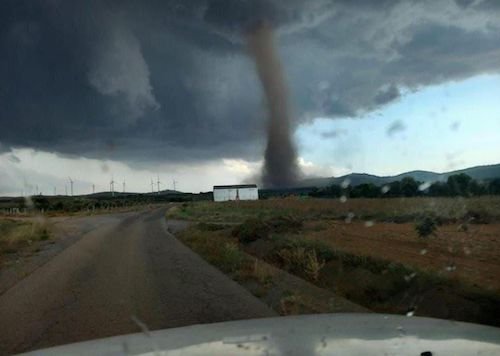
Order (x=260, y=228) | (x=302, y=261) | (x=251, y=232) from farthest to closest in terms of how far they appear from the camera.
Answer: (x=260, y=228), (x=251, y=232), (x=302, y=261)

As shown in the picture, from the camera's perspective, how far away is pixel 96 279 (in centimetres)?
1445

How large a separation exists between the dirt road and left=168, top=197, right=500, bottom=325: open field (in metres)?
1.71

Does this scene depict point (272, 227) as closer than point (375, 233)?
No

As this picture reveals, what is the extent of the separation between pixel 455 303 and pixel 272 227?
20.1 metres

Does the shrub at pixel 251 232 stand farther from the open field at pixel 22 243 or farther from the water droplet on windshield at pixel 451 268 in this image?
the water droplet on windshield at pixel 451 268

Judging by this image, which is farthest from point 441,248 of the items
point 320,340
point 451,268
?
point 320,340

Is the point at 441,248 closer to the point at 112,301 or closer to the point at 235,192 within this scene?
the point at 112,301

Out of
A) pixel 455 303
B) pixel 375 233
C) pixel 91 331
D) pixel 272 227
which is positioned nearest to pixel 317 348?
pixel 91 331

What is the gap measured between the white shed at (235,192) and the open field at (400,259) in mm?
90782

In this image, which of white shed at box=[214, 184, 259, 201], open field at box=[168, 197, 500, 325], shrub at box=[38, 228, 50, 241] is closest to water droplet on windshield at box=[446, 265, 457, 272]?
open field at box=[168, 197, 500, 325]

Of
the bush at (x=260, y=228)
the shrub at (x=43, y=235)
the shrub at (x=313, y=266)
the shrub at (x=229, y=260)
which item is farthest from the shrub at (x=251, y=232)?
the shrub at (x=43, y=235)

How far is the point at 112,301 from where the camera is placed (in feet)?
36.4

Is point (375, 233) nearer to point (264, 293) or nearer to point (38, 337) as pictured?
point (264, 293)

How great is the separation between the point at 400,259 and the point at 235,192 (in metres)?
114
